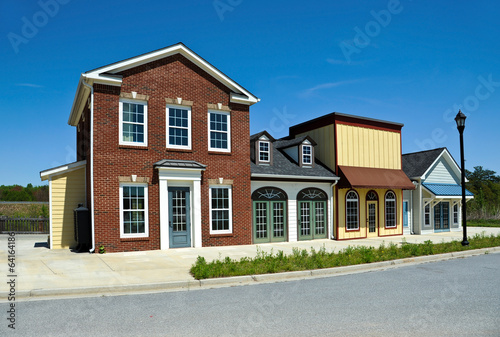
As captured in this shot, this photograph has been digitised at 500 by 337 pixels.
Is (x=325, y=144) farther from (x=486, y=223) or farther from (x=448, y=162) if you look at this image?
(x=486, y=223)

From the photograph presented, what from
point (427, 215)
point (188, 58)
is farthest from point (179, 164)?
point (427, 215)

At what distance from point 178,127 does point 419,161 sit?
1812cm

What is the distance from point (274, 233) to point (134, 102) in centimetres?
903

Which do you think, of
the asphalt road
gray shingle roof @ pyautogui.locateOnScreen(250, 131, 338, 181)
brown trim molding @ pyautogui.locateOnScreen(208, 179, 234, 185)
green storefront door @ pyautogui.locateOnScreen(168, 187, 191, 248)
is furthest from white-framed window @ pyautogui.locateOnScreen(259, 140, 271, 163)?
the asphalt road

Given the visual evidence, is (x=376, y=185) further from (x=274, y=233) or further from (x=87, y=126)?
(x=87, y=126)

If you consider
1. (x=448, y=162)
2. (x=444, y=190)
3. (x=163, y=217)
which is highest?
(x=448, y=162)

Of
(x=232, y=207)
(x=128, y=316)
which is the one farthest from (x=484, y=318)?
(x=232, y=207)

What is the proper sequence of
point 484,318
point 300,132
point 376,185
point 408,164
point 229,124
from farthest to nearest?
point 408,164, point 300,132, point 376,185, point 229,124, point 484,318

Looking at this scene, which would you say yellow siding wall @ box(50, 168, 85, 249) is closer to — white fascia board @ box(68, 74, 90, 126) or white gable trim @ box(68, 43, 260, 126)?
white fascia board @ box(68, 74, 90, 126)

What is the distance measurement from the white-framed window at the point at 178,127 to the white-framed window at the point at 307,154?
7473mm

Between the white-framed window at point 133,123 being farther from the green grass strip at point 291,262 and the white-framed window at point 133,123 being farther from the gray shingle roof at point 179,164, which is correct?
the green grass strip at point 291,262

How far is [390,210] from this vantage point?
78.9 feet

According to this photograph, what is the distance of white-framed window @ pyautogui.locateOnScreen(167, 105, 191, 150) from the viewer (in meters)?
16.9

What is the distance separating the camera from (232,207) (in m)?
18.0
